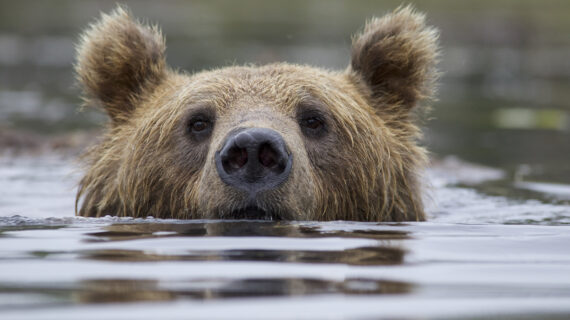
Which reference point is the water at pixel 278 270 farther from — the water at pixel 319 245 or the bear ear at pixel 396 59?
the bear ear at pixel 396 59

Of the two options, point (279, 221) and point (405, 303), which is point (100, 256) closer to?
point (279, 221)

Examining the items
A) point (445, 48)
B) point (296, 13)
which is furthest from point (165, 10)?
point (445, 48)

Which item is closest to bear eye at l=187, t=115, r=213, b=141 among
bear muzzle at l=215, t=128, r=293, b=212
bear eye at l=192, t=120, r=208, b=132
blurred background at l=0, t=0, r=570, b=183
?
bear eye at l=192, t=120, r=208, b=132

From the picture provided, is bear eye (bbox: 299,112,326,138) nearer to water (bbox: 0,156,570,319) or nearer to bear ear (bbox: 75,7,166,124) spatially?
water (bbox: 0,156,570,319)

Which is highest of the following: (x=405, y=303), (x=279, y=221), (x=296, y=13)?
(x=296, y=13)

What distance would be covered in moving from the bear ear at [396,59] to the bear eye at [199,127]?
1647 mm

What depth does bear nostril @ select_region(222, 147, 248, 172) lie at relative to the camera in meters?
5.72

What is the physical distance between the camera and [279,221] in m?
5.99

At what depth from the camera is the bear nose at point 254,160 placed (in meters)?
5.66

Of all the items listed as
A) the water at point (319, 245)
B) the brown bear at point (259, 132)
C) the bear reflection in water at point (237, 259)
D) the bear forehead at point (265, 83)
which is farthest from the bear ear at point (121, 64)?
the bear reflection in water at point (237, 259)

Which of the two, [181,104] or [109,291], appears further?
[181,104]

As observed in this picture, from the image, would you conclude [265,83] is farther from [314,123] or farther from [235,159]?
[235,159]

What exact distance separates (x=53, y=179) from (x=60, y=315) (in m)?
7.32

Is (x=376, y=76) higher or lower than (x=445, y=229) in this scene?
higher
